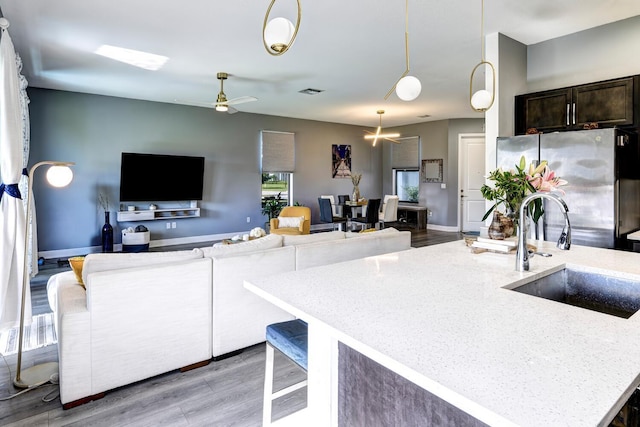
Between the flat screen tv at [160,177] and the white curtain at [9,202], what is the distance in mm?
3905

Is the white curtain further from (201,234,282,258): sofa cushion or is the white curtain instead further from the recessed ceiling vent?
the recessed ceiling vent

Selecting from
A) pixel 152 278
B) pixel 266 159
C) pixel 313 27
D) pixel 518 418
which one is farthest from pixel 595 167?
pixel 266 159

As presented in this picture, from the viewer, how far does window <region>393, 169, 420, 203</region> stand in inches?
391

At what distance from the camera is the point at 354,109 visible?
7.82 metres

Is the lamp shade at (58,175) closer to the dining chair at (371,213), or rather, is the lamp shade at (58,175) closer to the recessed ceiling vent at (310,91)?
the recessed ceiling vent at (310,91)

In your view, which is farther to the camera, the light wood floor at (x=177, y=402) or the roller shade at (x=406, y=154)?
the roller shade at (x=406, y=154)

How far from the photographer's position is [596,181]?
3.07 metres

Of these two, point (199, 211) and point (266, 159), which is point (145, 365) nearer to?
point (199, 211)

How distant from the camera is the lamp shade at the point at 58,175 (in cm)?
248

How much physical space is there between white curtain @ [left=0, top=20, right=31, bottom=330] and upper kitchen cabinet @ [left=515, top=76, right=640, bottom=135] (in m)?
4.60

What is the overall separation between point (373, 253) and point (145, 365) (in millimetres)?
2054

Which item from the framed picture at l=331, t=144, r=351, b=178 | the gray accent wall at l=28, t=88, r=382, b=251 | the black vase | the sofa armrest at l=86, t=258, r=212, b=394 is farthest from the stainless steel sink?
the framed picture at l=331, t=144, r=351, b=178

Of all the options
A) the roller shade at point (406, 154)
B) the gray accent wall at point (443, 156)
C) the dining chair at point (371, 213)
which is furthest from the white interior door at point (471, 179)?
the dining chair at point (371, 213)

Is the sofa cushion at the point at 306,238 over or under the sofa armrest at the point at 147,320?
over
